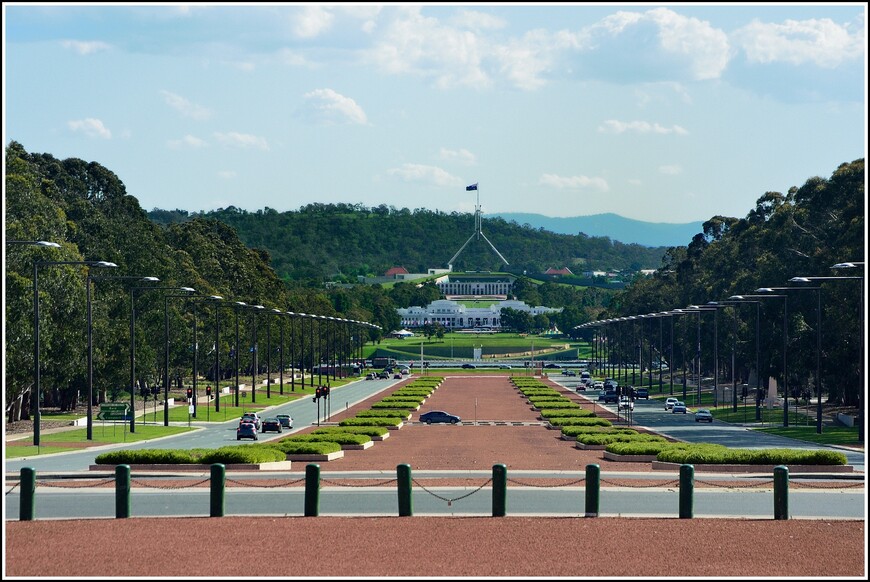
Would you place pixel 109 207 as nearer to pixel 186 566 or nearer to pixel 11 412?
pixel 11 412

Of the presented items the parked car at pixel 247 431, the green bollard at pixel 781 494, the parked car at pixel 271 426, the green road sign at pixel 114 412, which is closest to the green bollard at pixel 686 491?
the green bollard at pixel 781 494

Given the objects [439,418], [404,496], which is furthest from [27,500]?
[439,418]

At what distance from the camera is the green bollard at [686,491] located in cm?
3155

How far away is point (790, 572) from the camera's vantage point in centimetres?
2497

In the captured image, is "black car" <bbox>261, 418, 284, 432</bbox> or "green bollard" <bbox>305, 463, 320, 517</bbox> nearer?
"green bollard" <bbox>305, 463, 320, 517</bbox>

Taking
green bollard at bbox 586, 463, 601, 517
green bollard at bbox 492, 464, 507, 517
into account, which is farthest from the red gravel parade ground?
green bollard at bbox 586, 463, 601, 517

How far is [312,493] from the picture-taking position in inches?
1243

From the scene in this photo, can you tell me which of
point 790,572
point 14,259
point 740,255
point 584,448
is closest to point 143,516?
point 790,572

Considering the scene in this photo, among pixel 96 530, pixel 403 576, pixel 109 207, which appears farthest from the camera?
pixel 109 207

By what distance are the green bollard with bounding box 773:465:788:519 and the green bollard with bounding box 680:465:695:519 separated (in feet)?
6.34

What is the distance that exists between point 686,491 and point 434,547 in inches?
290

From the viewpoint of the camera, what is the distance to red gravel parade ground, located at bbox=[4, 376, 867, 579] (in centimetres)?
2481

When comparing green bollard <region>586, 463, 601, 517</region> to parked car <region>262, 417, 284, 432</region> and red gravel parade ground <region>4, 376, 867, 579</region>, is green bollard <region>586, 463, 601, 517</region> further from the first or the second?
parked car <region>262, 417, 284, 432</region>

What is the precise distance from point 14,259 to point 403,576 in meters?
54.8
